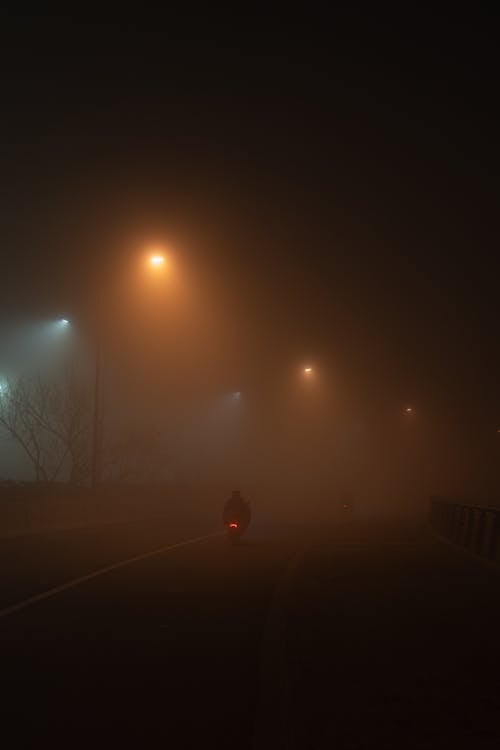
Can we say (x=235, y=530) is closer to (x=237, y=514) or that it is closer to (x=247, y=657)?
(x=237, y=514)

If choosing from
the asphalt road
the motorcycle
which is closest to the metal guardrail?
Answer: the asphalt road

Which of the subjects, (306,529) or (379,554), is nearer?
(379,554)

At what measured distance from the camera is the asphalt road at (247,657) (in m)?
8.02

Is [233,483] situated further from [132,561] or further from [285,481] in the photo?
[132,561]

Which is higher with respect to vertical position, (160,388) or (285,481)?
(160,388)

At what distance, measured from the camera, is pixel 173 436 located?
77688 mm

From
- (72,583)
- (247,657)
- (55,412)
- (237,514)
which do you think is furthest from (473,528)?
(247,657)

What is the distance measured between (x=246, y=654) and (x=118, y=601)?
474cm

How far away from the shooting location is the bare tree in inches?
2024

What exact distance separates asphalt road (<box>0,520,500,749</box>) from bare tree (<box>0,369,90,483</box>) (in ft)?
94.6

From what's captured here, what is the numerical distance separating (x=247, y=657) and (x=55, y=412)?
42.9 metres

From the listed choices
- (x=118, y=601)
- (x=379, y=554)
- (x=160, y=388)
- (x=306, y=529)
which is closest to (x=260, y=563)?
(x=379, y=554)

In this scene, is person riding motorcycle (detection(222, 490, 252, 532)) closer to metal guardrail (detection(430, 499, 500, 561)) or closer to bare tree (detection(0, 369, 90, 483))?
metal guardrail (detection(430, 499, 500, 561))

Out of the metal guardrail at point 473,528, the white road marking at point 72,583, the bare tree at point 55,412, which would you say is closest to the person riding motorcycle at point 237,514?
the white road marking at point 72,583
